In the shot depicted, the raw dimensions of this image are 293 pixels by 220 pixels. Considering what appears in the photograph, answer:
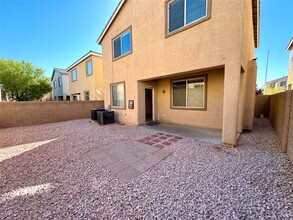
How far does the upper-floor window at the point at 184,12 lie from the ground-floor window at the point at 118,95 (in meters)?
4.32

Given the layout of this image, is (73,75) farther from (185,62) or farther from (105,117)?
(185,62)

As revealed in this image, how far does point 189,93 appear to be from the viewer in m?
6.77

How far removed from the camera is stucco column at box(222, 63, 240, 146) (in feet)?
12.5

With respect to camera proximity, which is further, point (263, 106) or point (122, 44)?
point (263, 106)

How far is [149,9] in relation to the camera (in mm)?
6117

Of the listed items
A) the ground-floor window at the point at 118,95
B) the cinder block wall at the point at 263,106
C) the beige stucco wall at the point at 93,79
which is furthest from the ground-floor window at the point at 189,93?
the beige stucco wall at the point at 93,79

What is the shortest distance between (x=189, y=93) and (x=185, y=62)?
7.37 ft

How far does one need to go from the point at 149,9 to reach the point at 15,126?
1029 centimetres

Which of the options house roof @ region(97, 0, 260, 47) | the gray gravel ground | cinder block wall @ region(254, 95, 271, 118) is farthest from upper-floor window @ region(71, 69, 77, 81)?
cinder block wall @ region(254, 95, 271, 118)

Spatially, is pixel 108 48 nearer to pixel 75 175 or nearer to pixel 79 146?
pixel 79 146

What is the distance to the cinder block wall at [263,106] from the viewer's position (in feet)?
32.9

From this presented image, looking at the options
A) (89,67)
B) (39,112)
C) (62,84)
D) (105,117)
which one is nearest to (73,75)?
(89,67)

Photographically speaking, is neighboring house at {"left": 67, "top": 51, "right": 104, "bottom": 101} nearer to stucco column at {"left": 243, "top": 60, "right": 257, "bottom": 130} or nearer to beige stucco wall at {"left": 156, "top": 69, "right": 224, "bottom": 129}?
beige stucco wall at {"left": 156, "top": 69, "right": 224, "bottom": 129}

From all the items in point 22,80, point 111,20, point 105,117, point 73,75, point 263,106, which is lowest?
point 105,117
